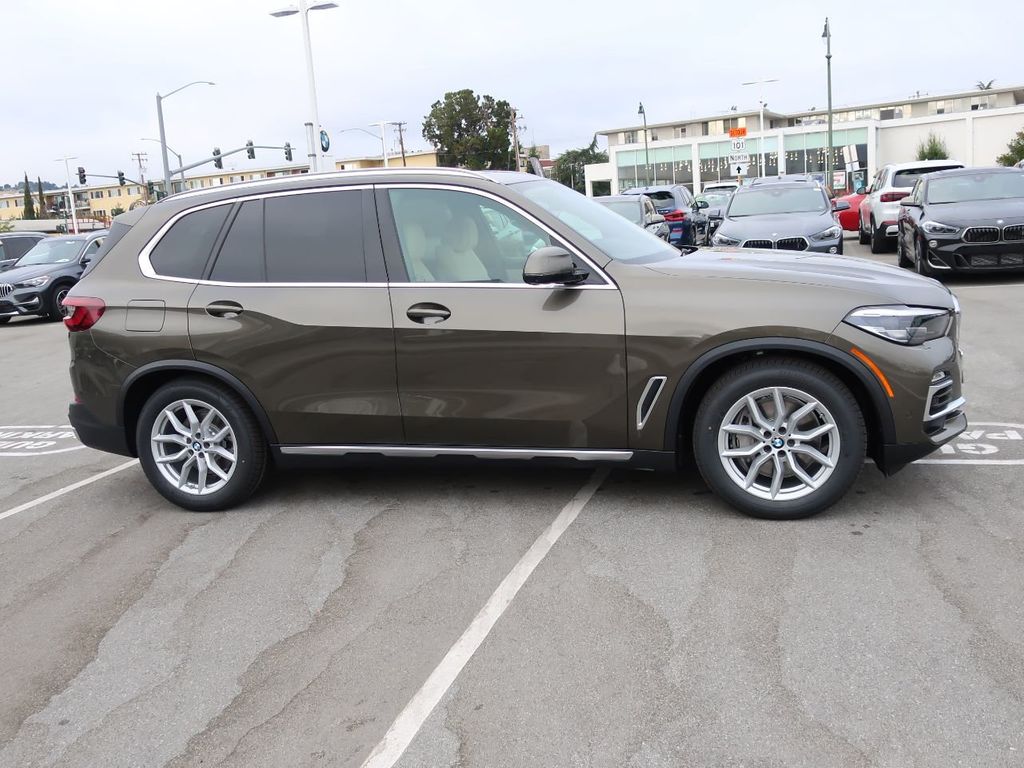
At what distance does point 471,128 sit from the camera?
8350 centimetres

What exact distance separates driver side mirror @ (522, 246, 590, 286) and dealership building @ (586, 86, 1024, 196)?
58.3m

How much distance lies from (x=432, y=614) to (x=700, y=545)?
133cm

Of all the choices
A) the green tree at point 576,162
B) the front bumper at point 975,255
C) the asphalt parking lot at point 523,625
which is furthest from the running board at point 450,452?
the green tree at point 576,162

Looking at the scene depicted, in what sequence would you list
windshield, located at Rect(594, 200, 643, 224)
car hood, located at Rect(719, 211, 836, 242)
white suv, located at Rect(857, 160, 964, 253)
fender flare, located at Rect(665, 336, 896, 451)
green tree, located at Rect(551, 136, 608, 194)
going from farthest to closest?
1. green tree, located at Rect(551, 136, 608, 194)
2. white suv, located at Rect(857, 160, 964, 253)
3. windshield, located at Rect(594, 200, 643, 224)
4. car hood, located at Rect(719, 211, 836, 242)
5. fender flare, located at Rect(665, 336, 896, 451)

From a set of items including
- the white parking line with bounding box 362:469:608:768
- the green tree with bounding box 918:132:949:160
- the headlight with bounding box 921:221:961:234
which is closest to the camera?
the white parking line with bounding box 362:469:608:768

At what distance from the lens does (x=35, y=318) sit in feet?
70.9

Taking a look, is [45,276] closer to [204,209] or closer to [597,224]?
[204,209]

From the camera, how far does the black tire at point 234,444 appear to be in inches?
215

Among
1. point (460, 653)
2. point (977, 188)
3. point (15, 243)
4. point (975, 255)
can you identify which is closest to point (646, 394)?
point (460, 653)

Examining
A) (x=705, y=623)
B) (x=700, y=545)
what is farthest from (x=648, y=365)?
(x=705, y=623)

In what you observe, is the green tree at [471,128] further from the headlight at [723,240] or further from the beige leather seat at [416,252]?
the beige leather seat at [416,252]

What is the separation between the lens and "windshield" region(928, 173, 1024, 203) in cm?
1421

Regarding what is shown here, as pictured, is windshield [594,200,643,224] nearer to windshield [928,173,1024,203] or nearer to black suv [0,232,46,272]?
windshield [928,173,1024,203]

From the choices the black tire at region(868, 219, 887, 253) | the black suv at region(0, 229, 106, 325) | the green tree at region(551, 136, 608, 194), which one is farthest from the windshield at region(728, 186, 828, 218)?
the green tree at region(551, 136, 608, 194)
